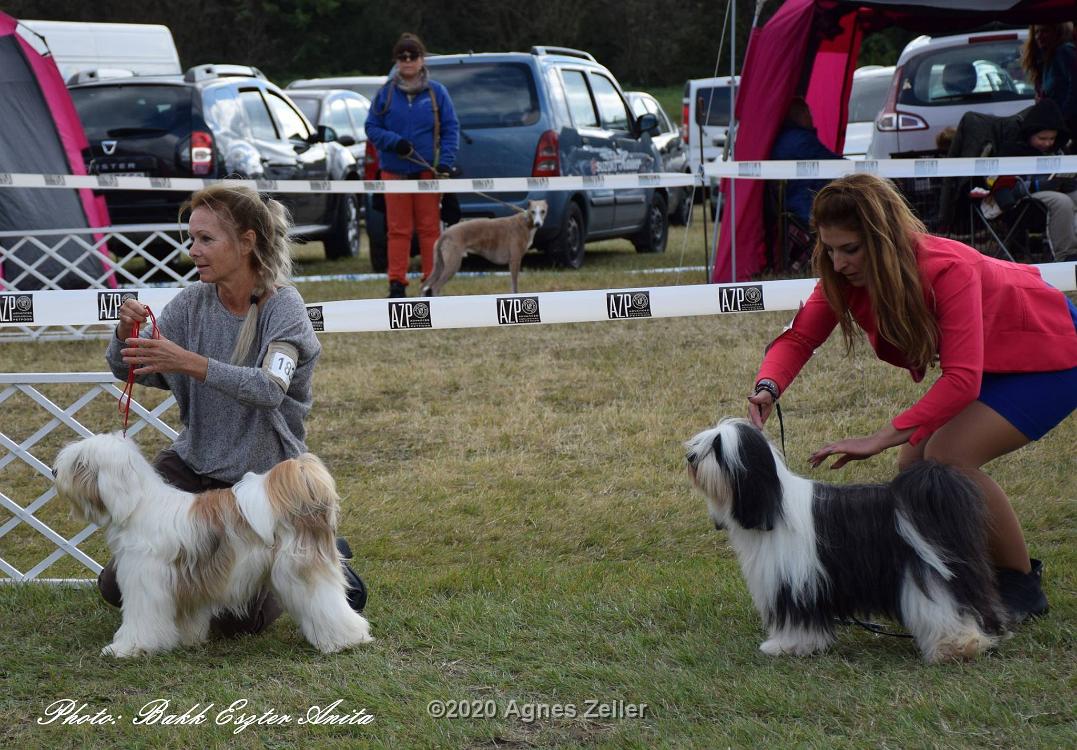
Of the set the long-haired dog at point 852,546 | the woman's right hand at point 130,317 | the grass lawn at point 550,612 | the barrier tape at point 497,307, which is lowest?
the grass lawn at point 550,612

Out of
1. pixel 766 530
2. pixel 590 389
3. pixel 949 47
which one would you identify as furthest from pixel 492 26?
pixel 766 530

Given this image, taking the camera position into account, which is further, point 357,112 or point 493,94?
point 357,112

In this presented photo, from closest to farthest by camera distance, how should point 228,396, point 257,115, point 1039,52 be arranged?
point 228,396 < point 1039,52 < point 257,115

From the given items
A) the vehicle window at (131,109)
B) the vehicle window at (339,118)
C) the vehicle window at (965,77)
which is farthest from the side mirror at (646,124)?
the vehicle window at (339,118)

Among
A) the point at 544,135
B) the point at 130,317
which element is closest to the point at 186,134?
the point at 544,135

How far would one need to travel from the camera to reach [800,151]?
30.6 feet

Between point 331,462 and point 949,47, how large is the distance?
7989 millimetres

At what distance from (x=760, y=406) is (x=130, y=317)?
1.74 m

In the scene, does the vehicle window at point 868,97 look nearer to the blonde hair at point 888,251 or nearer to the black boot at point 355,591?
the blonde hair at point 888,251

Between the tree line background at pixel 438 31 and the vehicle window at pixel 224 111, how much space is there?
28221 mm

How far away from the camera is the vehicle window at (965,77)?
10.9 metres

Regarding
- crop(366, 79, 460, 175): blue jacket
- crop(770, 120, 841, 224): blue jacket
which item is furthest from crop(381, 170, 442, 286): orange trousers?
crop(770, 120, 841, 224): blue jacket

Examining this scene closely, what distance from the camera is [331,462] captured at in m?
5.51

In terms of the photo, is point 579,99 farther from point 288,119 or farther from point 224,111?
point 224,111
